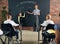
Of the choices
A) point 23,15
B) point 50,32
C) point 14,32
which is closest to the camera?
point 50,32

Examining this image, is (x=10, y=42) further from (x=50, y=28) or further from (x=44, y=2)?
(x=44, y=2)

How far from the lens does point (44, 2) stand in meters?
10.4

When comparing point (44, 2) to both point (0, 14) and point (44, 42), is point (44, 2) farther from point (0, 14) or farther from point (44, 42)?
point (44, 42)

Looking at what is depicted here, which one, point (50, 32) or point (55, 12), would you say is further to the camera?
point (55, 12)

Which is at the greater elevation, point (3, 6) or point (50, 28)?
point (3, 6)

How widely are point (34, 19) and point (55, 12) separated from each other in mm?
1247

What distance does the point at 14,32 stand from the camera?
20.4 feet

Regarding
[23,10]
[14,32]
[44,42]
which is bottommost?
[44,42]

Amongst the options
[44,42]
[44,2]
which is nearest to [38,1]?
[44,2]

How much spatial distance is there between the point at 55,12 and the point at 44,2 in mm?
837

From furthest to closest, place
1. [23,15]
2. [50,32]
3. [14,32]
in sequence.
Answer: [23,15], [14,32], [50,32]

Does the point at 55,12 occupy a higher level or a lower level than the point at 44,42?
higher

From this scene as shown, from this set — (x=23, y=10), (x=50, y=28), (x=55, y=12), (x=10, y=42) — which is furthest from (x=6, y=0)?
(x=50, y=28)

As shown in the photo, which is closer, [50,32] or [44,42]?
[50,32]
